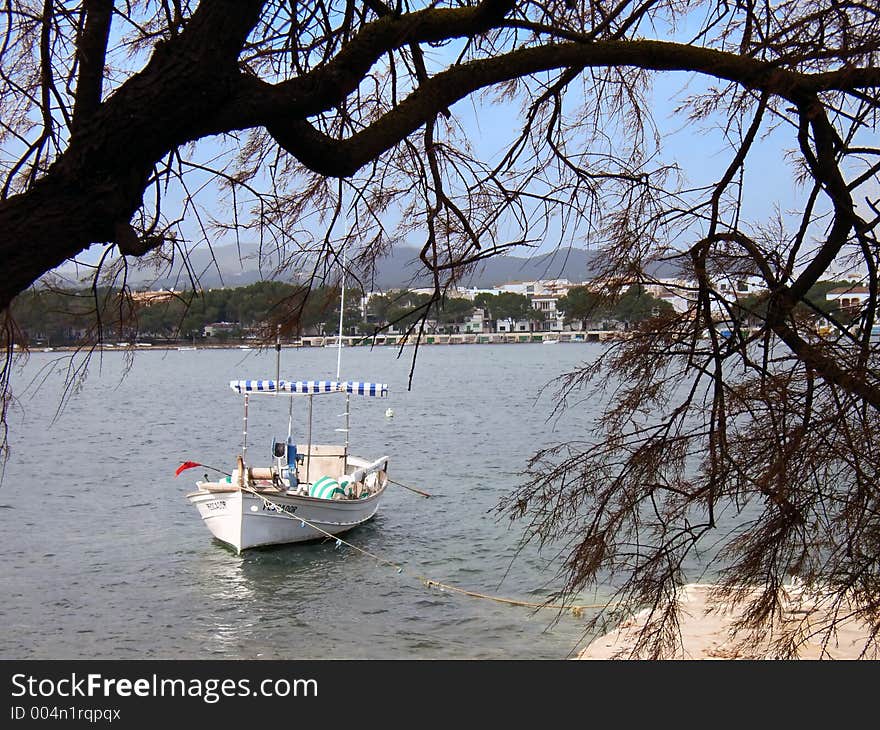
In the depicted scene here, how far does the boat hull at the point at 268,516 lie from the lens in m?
20.1

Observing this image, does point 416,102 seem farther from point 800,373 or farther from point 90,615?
point 90,615

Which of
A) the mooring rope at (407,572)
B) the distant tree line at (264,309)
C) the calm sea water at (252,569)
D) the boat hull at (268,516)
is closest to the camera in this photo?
the distant tree line at (264,309)

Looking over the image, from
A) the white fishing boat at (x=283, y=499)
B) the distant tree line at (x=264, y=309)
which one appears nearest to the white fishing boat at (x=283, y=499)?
the white fishing boat at (x=283, y=499)

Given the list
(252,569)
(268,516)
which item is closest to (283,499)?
(268,516)

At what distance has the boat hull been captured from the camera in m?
20.1

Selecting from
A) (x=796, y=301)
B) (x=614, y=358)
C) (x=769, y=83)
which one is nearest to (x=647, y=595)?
(x=614, y=358)

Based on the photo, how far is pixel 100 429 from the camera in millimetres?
56750

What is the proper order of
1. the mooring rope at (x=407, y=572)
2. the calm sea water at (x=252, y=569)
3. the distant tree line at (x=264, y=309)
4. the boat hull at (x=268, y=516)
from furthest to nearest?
the boat hull at (x=268, y=516) < the mooring rope at (x=407, y=572) < the calm sea water at (x=252, y=569) < the distant tree line at (x=264, y=309)

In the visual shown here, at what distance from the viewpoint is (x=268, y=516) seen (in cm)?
2027

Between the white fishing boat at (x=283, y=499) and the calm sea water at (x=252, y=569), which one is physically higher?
the white fishing boat at (x=283, y=499)

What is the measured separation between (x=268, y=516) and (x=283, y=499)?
2.02ft

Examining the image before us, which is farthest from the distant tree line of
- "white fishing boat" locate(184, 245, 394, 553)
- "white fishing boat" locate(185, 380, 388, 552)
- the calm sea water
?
"white fishing boat" locate(185, 380, 388, 552)

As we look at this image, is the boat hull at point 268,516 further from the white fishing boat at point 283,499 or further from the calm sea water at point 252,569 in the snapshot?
the calm sea water at point 252,569

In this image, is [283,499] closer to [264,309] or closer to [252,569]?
[252,569]
